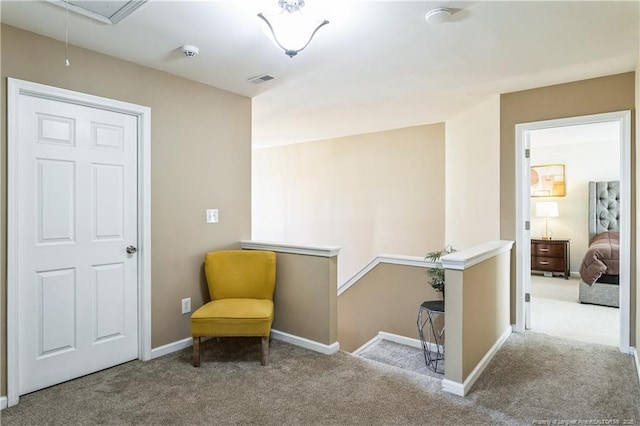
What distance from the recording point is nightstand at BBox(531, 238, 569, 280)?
620 centimetres

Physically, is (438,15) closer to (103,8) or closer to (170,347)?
(103,8)

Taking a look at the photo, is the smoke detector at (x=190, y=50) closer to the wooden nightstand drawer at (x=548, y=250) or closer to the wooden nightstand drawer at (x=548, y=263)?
the wooden nightstand drawer at (x=548, y=250)

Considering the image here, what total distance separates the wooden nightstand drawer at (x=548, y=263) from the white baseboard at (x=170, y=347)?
5946 millimetres

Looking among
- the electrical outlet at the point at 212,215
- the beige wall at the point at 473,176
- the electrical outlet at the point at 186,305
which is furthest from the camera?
the beige wall at the point at 473,176

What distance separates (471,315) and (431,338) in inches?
44.0

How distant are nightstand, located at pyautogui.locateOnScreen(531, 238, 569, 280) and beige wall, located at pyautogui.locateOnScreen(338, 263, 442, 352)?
407cm

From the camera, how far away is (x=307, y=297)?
3.08 m

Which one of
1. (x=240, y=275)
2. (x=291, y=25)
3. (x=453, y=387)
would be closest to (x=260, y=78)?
(x=291, y=25)

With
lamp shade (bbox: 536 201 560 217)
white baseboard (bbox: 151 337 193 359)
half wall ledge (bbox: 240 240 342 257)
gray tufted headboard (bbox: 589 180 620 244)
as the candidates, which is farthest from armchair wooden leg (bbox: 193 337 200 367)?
gray tufted headboard (bbox: 589 180 620 244)

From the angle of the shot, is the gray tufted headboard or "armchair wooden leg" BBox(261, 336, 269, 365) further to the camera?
the gray tufted headboard

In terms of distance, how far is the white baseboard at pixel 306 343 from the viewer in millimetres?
2943

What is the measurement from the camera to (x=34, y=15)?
2053 mm

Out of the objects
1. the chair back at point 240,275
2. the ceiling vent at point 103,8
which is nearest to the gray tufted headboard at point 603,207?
the chair back at point 240,275

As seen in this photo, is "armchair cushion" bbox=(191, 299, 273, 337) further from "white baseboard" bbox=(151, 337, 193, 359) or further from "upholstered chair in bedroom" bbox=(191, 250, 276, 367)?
"white baseboard" bbox=(151, 337, 193, 359)
